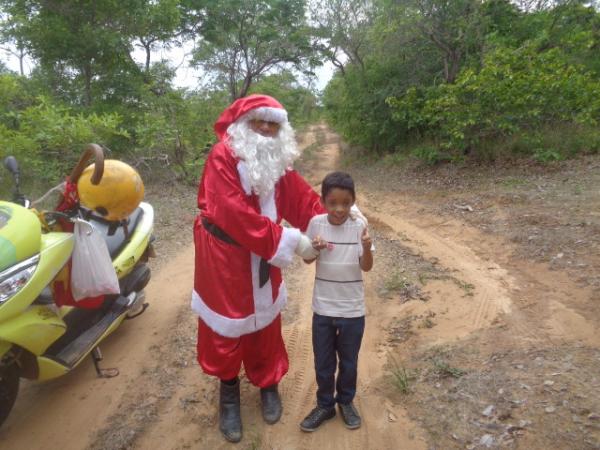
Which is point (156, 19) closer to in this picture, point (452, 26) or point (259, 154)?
point (452, 26)

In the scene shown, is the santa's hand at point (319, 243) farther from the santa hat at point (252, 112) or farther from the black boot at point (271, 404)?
the black boot at point (271, 404)

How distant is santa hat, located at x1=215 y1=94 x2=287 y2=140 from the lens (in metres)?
2.31

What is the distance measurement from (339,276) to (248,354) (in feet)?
2.77

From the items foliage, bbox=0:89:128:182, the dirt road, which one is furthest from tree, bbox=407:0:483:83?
foliage, bbox=0:89:128:182

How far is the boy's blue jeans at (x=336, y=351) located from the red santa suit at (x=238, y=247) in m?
0.34

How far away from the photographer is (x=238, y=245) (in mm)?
2236

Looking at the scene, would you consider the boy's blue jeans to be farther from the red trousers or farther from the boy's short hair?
the boy's short hair

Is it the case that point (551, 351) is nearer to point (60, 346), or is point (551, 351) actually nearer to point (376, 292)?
point (376, 292)

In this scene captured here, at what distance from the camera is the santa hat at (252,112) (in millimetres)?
2307

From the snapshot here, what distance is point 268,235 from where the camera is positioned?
82.3 inches

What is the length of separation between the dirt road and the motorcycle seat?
83 centimetres

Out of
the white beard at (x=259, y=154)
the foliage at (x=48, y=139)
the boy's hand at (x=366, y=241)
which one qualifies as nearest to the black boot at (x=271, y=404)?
the boy's hand at (x=366, y=241)

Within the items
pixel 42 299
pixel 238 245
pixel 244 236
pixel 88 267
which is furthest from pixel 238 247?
pixel 42 299

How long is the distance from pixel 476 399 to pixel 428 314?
48.7 inches
